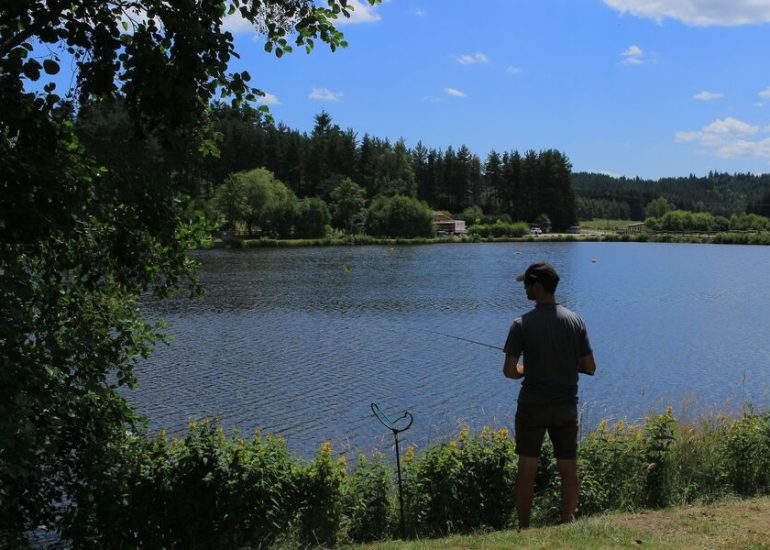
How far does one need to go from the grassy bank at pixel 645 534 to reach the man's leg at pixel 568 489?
0.53 feet

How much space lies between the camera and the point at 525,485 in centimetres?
514

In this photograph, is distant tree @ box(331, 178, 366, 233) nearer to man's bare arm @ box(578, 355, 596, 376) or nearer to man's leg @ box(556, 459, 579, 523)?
man's leg @ box(556, 459, 579, 523)

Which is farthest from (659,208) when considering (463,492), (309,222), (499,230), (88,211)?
(88,211)

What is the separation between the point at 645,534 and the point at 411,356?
14.8m

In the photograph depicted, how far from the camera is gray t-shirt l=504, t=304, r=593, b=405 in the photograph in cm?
486

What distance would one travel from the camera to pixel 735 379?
16.9 m

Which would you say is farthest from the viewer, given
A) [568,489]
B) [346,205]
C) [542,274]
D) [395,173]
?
[395,173]

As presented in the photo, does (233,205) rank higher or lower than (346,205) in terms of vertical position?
lower

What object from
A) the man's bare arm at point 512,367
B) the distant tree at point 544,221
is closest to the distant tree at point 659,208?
the distant tree at point 544,221

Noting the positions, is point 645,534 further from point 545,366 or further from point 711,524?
point 545,366

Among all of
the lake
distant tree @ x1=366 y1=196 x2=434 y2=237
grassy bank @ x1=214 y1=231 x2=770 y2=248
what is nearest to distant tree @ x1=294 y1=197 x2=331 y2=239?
grassy bank @ x1=214 y1=231 x2=770 y2=248

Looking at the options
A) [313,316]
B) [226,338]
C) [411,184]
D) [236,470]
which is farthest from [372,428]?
[411,184]

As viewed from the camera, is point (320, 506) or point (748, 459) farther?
point (748, 459)

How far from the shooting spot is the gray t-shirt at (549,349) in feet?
16.0
